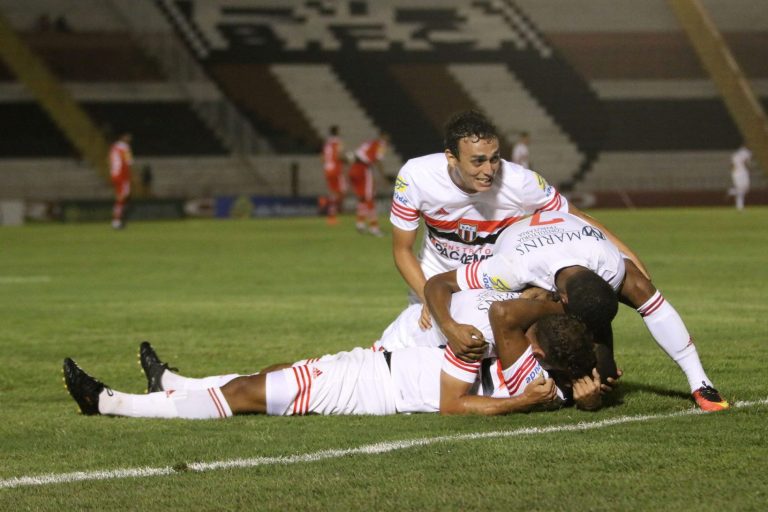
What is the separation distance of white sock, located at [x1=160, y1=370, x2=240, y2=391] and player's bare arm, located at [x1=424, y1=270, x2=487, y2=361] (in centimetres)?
122

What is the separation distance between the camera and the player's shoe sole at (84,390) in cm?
679

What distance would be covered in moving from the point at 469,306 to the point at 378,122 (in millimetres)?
34757

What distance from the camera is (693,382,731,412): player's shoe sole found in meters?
6.32

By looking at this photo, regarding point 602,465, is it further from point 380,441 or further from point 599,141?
point 599,141

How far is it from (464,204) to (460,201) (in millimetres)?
41

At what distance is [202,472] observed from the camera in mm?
5180

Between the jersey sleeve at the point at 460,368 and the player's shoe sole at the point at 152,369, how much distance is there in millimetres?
1884

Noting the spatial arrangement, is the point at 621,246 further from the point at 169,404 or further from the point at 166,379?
the point at 166,379

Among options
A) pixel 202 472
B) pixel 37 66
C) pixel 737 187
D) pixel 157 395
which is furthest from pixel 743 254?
pixel 37 66

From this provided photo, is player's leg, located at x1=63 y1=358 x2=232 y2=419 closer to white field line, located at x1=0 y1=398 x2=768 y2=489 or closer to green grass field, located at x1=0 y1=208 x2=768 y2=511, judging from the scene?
green grass field, located at x1=0 y1=208 x2=768 y2=511

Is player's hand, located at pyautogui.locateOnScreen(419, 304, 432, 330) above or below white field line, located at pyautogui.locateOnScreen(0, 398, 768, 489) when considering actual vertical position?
above

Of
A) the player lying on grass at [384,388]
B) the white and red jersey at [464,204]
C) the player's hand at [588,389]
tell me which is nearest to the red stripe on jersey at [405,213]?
the white and red jersey at [464,204]

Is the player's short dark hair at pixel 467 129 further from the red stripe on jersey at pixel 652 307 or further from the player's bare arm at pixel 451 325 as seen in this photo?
the red stripe on jersey at pixel 652 307

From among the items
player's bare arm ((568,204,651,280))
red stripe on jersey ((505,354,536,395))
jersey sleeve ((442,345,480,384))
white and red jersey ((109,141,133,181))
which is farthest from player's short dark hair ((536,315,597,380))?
white and red jersey ((109,141,133,181))
